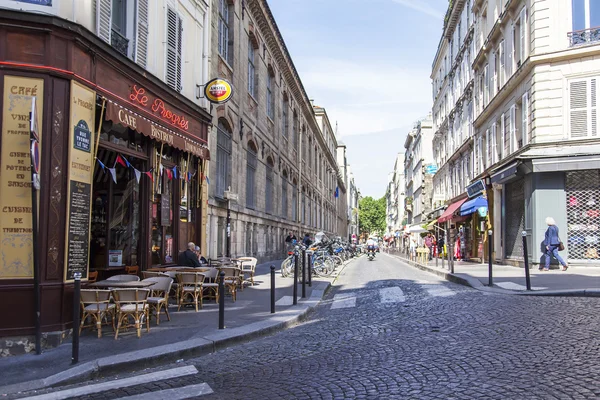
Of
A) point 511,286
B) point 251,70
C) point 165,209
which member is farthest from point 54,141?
point 251,70

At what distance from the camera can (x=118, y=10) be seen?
9.98 m

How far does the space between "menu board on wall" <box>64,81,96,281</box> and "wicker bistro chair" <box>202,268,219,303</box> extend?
10.2 ft

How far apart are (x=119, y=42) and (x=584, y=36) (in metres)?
15.2

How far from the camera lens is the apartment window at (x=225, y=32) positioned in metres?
17.6

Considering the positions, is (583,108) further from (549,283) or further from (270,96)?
(270,96)

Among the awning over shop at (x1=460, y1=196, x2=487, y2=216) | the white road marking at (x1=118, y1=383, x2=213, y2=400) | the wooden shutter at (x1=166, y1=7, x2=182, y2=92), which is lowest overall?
the white road marking at (x1=118, y1=383, x2=213, y2=400)

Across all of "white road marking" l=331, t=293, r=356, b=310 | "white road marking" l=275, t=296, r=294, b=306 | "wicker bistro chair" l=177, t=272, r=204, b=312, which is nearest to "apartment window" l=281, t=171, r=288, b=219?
"white road marking" l=331, t=293, r=356, b=310

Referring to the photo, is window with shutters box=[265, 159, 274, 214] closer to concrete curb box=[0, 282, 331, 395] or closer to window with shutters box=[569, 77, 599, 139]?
window with shutters box=[569, 77, 599, 139]

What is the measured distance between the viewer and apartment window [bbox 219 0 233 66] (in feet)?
57.8

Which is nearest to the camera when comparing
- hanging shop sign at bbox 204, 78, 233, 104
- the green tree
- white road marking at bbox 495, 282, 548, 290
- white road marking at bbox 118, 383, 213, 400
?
white road marking at bbox 118, 383, 213, 400

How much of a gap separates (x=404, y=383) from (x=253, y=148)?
18.0 metres

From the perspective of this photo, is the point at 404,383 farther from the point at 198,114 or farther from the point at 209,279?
the point at 198,114

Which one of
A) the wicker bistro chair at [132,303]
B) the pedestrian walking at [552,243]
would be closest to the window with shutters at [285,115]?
the pedestrian walking at [552,243]

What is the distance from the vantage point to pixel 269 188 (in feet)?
85.0
